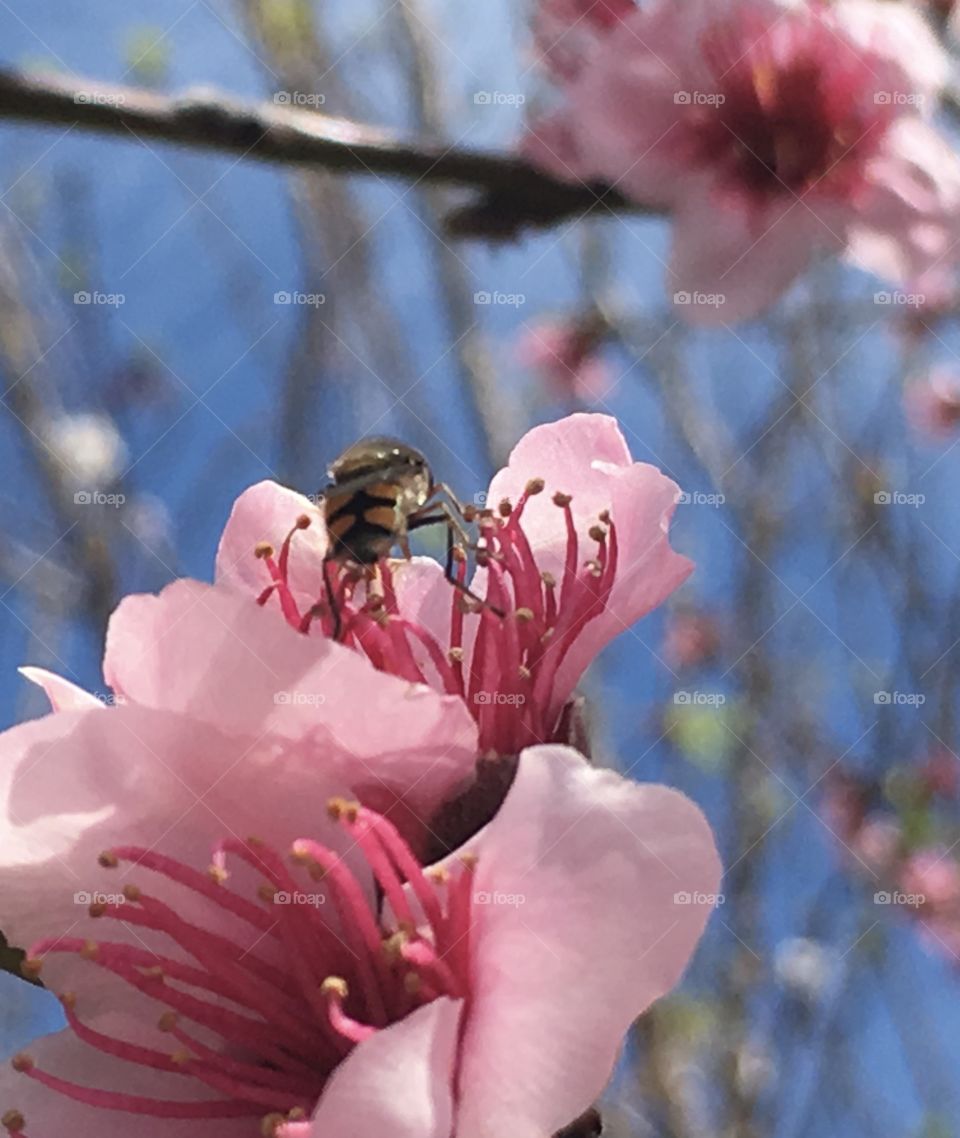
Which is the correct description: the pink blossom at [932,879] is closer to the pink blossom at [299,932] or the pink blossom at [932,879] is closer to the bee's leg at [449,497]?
the bee's leg at [449,497]

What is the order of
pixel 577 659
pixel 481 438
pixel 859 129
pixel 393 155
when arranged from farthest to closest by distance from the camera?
pixel 481 438, pixel 859 129, pixel 393 155, pixel 577 659

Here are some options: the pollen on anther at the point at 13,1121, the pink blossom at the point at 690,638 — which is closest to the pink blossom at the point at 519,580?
the pollen on anther at the point at 13,1121

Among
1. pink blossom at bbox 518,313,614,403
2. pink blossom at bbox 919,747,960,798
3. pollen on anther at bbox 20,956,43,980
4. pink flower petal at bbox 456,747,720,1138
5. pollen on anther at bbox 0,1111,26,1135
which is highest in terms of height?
pink blossom at bbox 518,313,614,403

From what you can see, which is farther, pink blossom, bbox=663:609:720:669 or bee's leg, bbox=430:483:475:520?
pink blossom, bbox=663:609:720:669

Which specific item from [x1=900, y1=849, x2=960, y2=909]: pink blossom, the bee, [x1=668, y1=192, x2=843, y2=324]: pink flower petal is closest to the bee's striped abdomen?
the bee

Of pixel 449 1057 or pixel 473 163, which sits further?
pixel 473 163

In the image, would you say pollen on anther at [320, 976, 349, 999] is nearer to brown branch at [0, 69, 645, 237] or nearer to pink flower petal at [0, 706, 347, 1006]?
pink flower petal at [0, 706, 347, 1006]

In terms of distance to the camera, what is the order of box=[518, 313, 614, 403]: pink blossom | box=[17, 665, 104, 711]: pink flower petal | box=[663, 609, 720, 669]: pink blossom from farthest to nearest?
box=[663, 609, 720, 669]: pink blossom → box=[518, 313, 614, 403]: pink blossom → box=[17, 665, 104, 711]: pink flower petal

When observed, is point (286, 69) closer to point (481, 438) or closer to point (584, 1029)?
point (481, 438)

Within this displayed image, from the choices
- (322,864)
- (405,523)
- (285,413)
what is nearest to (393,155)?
(405,523)
